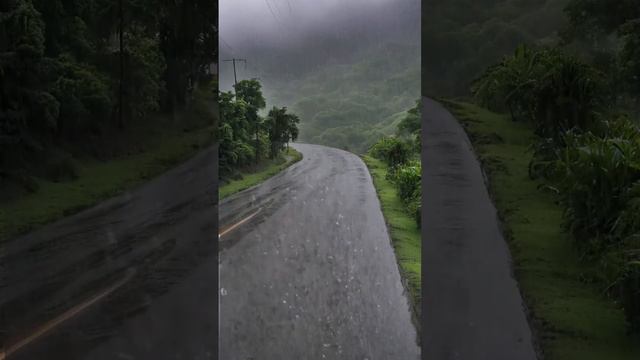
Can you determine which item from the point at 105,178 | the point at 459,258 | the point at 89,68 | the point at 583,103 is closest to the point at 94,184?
the point at 105,178

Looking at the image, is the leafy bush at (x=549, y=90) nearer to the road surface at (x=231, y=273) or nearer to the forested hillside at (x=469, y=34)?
the forested hillside at (x=469, y=34)

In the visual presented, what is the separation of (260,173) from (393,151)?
74 cm

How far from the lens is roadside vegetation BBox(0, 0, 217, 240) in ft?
11.1

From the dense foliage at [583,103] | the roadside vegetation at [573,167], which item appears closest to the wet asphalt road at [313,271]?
the roadside vegetation at [573,167]

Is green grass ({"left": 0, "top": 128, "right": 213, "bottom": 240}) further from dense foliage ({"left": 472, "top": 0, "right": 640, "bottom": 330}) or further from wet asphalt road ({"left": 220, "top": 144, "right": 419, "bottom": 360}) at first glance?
dense foliage ({"left": 472, "top": 0, "right": 640, "bottom": 330})

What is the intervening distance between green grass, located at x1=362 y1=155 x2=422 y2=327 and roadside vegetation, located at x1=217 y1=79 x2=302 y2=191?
18.8 inches

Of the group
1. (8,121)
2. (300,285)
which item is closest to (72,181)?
(8,121)

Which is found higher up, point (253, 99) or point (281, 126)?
point (253, 99)

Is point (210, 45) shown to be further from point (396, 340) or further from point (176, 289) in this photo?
point (396, 340)

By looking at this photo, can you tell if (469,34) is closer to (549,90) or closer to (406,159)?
(549,90)

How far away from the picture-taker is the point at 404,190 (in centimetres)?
363

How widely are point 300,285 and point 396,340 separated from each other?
59 centimetres

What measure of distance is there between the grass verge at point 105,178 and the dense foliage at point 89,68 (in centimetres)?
10

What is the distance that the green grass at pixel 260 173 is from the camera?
149 inches
